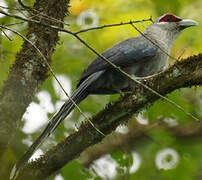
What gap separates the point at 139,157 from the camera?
6891 millimetres

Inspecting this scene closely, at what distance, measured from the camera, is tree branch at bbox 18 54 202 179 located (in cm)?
346

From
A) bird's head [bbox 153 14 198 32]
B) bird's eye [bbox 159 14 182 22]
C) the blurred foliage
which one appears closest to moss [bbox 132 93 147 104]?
the blurred foliage

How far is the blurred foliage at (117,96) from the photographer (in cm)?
435

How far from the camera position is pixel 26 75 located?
11.9 feet

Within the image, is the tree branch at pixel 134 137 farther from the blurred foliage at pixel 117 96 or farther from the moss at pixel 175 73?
the moss at pixel 175 73

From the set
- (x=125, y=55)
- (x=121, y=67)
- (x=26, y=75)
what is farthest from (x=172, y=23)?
(x=26, y=75)

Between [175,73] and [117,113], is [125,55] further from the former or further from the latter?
[175,73]

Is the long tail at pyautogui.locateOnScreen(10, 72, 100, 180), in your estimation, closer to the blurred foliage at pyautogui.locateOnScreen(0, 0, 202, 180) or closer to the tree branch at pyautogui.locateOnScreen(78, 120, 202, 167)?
the blurred foliage at pyautogui.locateOnScreen(0, 0, 202, 180)

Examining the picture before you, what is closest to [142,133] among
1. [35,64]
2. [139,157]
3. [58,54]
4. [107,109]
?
[139,157]

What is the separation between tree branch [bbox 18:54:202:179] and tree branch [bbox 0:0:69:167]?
0.51 metres

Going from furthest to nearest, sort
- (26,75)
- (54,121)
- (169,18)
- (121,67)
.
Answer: (169,18) → (121,67) → (54,121) → (26,75)

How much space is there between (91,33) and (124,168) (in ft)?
9.34

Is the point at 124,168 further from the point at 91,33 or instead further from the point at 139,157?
the point at 91,33

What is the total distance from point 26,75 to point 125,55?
1.79 m
